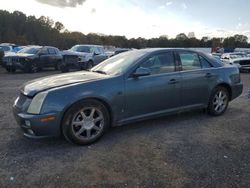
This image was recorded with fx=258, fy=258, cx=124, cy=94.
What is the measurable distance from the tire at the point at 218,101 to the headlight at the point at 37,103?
3.54m

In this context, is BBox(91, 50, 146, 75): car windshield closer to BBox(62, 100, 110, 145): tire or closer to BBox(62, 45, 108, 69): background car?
BBox(62, 100, 110, 145): tire

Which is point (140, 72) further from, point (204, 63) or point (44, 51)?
point (44, 51)

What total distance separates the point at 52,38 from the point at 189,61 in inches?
2372

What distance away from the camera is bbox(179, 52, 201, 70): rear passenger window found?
17.0 ft

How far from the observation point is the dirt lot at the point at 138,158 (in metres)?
3.06

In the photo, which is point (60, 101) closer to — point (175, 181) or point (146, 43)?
point (175, 181)

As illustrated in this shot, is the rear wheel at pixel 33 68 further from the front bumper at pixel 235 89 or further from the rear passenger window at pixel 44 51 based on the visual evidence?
the front bumper at pixel 235 89

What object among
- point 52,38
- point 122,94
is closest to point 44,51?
point 122,94

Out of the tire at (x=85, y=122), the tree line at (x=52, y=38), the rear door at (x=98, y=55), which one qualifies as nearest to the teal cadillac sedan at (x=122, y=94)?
the tire at (x=85, y=122)

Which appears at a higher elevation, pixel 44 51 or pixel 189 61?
pixel 44 51

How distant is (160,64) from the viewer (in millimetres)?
4887

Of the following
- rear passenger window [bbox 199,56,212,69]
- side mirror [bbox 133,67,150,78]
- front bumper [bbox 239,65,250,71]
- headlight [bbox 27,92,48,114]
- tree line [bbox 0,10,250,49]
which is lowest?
front bumper [bbox 239,65,250,71]

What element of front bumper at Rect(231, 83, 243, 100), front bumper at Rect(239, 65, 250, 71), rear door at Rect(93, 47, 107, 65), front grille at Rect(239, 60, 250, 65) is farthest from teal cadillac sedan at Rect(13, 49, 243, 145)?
front grille at Rect(239, 60, 250, 65)

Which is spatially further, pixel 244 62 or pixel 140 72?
pixel 244 62
